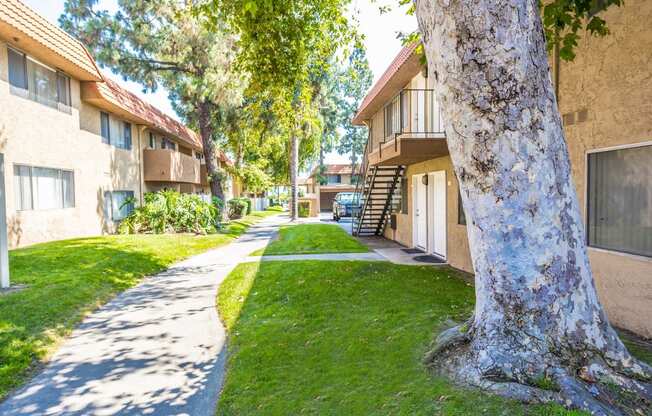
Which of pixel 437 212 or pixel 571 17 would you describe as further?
pixel 437 212

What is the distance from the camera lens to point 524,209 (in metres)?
3.11

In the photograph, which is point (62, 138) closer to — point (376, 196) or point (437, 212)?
point (376, 196)

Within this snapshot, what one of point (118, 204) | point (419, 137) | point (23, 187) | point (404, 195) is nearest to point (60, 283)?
point (23, 187)


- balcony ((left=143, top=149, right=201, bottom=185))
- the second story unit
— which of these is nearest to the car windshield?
balcony ((left=143, top=149, right=201, bottom=185))

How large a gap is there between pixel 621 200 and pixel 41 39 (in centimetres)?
1461

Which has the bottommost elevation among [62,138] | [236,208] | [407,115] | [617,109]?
[236,208]

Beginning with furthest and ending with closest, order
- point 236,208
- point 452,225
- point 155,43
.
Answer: point 236,208 → point 155,43 → point 452,225

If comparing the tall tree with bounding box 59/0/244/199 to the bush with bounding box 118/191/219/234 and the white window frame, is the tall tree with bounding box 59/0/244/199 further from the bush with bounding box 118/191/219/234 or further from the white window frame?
the white window frame

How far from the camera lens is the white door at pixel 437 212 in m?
11.5

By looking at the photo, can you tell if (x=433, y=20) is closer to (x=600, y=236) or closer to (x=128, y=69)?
(x=600, y=236)

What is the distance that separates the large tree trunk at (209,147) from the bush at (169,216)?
5141mm

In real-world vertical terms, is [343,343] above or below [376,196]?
below

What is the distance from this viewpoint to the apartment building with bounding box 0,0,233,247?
12133 mm

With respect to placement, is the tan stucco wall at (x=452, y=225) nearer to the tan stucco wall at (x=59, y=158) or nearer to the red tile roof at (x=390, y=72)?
the red tile roof at (x=390, y=72)
